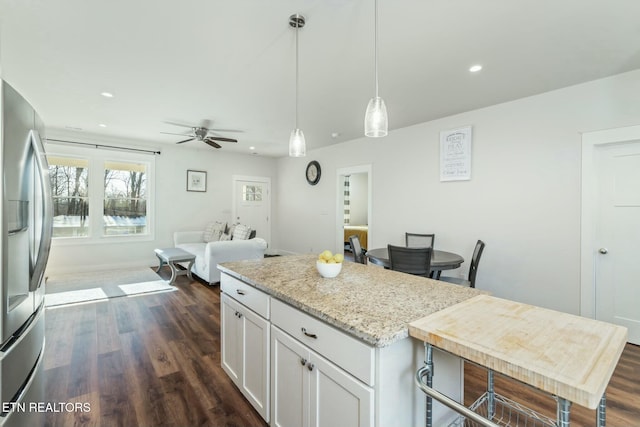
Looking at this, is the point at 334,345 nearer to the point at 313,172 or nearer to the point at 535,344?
the point at 535,344

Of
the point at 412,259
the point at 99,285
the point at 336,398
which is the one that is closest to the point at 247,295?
the point at 336,398

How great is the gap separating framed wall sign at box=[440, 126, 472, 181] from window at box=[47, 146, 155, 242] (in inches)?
223

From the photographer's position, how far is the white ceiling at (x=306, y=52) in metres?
1.92

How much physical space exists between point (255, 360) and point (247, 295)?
0.39 meters

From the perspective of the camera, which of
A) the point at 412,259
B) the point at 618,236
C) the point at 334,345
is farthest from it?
the point at 618,236

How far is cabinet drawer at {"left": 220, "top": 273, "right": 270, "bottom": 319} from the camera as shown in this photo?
1.66 m

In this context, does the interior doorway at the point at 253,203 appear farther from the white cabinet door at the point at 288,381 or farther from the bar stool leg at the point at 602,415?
the bar stool leg at the point at 602,415

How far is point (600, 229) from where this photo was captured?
2949 mm

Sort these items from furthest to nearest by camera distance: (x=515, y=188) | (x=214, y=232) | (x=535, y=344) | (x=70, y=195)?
1. (x=214, y=232)
2. (x=70, y=195)
3. (x=515, y=188)
4. (x=535, y=344)

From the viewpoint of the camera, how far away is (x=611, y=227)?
9.52ft

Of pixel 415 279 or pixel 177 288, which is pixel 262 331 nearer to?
pixel 415 279

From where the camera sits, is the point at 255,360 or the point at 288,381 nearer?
the point at 288,381

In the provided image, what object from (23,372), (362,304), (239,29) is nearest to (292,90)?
(239,29)

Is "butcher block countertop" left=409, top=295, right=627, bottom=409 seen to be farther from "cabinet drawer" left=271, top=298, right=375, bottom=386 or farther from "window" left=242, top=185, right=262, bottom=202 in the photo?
"window" left=242, top=185, right=262, bottom=202
